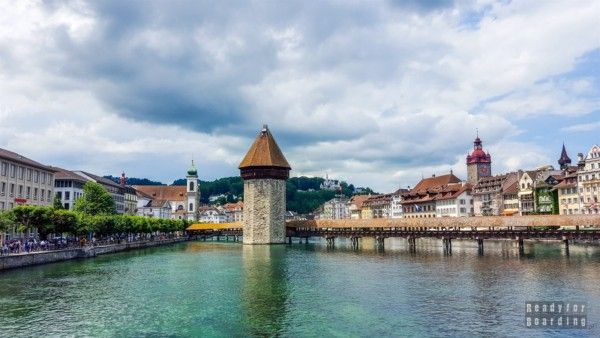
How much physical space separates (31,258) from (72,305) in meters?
13.7

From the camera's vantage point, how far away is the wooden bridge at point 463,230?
43819 millimetres

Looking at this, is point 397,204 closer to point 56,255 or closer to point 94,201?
point 94,201

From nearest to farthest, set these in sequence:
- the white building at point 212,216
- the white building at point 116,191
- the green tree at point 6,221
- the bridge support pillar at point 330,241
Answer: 1. the green tree at point 6,221
2. the bridge support pillar at point 330,241
3. the white building at point 116,191
4. the white building at point 212,216

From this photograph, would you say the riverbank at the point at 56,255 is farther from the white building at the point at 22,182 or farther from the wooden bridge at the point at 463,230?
the wooden bridge at the point at 463,230

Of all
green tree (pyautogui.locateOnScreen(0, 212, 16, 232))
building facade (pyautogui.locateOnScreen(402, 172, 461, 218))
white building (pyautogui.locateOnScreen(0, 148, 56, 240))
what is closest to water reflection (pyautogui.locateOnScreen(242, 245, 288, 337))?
green tree (pyautogui.locateOnScreen(0, 212, 16, 232))

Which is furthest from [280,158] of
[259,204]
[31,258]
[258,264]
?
[31,258]

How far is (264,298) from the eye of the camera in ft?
70.3

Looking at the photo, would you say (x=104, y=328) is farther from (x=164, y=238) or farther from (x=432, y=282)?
(x=164, y=238)

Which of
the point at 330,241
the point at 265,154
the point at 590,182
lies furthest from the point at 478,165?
the point at 265,154

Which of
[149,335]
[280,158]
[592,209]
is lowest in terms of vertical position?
[149,335]

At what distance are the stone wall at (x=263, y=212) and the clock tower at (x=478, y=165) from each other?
48333 mm

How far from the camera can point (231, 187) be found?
634ft

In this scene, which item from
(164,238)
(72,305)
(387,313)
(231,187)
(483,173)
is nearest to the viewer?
(387,313)

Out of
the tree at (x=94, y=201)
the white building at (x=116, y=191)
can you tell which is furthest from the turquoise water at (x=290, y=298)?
the white building at (x=116, y=191)
